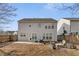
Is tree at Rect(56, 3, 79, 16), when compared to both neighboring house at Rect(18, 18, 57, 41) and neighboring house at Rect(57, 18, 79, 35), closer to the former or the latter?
neighboring house at Rect(57, 18, 79, 35)

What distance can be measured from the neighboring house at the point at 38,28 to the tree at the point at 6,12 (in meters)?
0.15

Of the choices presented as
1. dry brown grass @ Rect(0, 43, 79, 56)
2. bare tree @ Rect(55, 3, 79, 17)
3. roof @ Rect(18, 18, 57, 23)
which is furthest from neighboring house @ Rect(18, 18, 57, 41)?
bare tree @ Rect(55, 3, 79, 17)

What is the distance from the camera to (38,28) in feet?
48.6

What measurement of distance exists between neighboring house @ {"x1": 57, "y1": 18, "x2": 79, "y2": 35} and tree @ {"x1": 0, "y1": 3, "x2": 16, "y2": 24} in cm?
65

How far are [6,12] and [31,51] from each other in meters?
0.64

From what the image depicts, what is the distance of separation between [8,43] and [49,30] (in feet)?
1.94

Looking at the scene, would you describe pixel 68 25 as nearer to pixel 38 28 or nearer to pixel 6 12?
pixel 38 28

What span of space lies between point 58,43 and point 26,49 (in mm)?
448

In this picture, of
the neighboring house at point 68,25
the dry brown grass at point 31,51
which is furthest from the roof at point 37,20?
the dry brown grass at point 31,51

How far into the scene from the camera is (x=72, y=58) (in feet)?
48.5

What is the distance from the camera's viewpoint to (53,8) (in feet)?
48.6

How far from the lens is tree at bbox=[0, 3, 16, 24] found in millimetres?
14805

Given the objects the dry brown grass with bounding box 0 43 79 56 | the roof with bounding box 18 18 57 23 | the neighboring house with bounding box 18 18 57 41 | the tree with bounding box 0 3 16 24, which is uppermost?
the tree with bounding box 0 3 16 24

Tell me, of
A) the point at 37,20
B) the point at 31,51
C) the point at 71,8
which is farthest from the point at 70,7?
the point at 31,51
